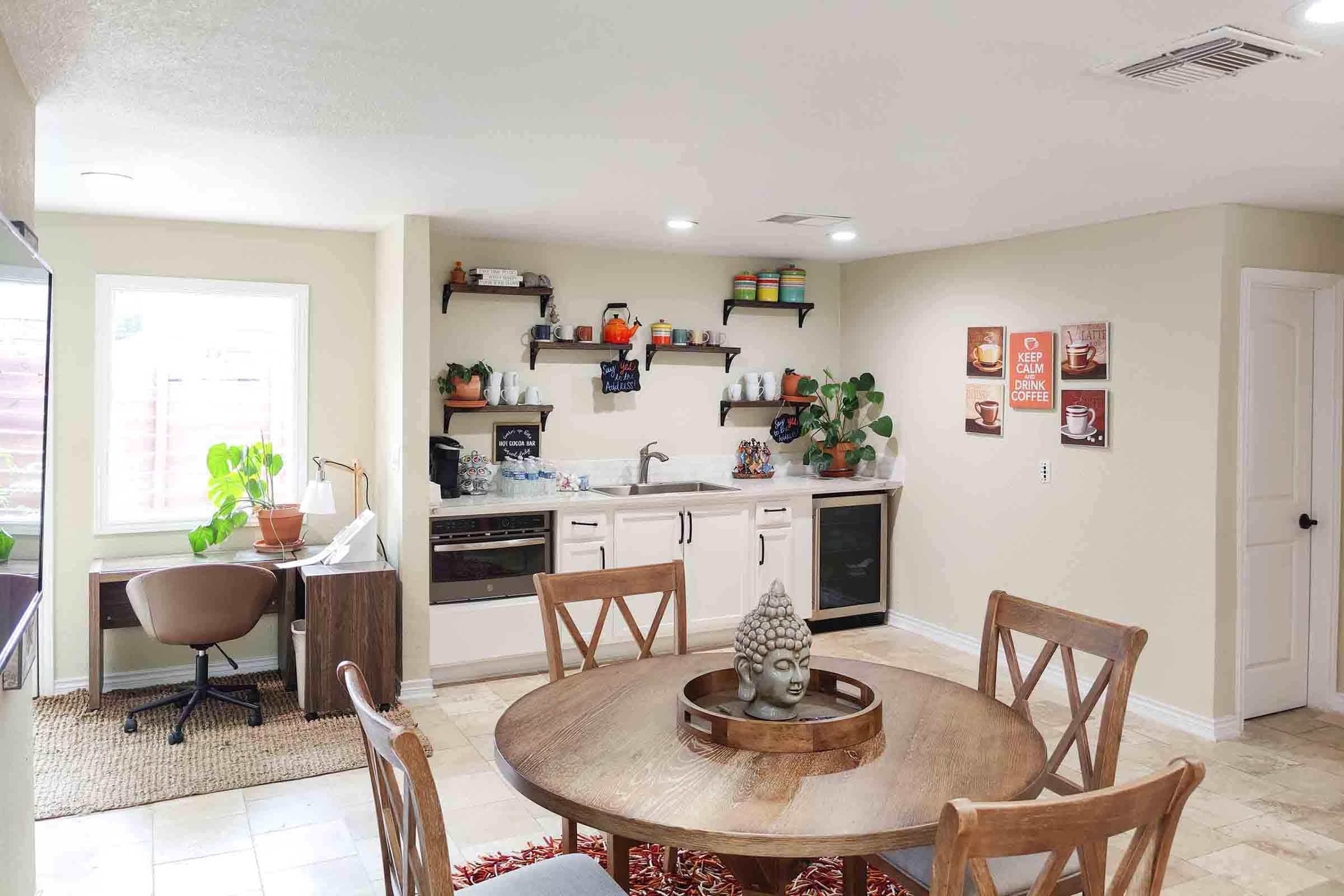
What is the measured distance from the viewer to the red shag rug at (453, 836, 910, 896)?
304cm

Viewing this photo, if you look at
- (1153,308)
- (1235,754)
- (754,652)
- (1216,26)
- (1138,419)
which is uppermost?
(1216,26)

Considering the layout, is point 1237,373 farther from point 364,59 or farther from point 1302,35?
point 364,59

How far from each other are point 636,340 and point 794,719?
406 centimetres

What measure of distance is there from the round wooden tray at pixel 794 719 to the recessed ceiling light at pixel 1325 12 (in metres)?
1.76

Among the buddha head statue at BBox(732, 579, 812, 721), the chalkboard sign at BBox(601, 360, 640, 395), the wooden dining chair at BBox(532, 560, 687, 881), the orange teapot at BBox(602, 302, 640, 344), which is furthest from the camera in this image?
the chalkboard sign at BBox(601, 360, 640, 395)

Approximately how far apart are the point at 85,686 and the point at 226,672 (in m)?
0.64

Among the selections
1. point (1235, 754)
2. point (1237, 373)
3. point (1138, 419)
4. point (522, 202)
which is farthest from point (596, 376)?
point (1235, 754)

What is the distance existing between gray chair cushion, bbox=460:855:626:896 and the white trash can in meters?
2.64

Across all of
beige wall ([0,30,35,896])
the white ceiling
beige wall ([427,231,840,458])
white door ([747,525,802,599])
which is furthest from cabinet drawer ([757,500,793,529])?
beige wall ([0,30,35,896])

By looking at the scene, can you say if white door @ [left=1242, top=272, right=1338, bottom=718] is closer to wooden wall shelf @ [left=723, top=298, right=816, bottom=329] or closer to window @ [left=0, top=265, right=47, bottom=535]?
wooden wall shelf @ [left=723, top=298, right=816, bottom=329]

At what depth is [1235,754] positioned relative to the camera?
13.8 ft

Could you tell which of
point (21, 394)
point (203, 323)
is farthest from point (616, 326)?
point (21, 394)

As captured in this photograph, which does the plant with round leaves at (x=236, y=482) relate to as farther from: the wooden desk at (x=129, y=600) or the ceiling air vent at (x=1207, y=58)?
the ceiling air vent at (x=1207, y=58)

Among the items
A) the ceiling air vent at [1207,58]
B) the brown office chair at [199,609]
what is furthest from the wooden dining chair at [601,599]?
the brown office chair at [199,609]
